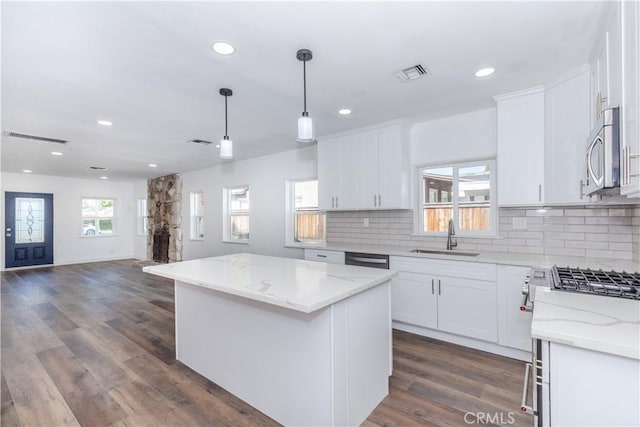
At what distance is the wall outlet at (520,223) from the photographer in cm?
303

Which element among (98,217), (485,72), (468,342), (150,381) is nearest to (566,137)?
(485,72)

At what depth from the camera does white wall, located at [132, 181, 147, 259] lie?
347 inches

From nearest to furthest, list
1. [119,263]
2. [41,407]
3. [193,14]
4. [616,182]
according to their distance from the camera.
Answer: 1. [616,182]
2. [193,14]
3. [41,407]
4. [119,263]

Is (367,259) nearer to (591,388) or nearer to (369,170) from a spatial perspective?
(369,170)

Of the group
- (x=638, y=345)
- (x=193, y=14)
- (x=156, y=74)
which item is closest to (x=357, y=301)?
(x=638, y=345)

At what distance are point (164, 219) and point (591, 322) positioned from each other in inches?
335

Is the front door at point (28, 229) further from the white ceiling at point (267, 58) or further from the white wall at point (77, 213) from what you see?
the white ceiling at point (267, 58)

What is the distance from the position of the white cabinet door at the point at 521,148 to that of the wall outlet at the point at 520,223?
1.18 ft

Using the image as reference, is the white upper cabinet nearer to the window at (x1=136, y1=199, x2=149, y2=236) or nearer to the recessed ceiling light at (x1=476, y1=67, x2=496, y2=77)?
the recessed ceiling light at (x1=476, y1=67, x2=496, y2=77)

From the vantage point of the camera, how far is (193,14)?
5.33ft

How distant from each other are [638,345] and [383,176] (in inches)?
113

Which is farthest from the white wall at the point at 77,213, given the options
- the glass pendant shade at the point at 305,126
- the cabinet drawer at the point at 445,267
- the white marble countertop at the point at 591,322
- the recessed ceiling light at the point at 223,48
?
the white marble countertop at the point at 591,322

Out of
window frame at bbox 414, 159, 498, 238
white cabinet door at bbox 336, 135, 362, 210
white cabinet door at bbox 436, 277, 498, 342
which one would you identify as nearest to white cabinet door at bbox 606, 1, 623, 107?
window frame at bbox 414, 159, 498, 238

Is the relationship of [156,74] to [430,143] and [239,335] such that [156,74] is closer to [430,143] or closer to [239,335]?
[239,335]
